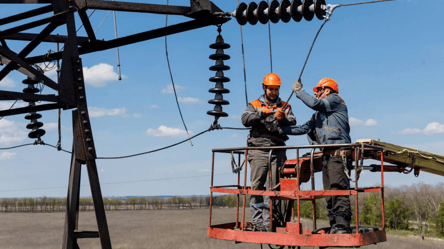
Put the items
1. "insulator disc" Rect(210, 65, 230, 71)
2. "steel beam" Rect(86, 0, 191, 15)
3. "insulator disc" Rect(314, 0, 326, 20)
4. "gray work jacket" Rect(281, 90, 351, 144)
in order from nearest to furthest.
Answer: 1. "gray work jacket" Rect(281, 90, 351, 144)
2. "insulator disc" Rect(314, 0, 326, 20)
3. "steel beam" Rect(86, 0, 191, 15)
4. "insulator disc" Rect(210, 65, 230, 71)

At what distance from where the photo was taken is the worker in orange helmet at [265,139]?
9.16 metres

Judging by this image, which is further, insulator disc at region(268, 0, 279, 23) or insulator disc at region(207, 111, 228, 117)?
insulator disc at region(207, 111, 228, 117)

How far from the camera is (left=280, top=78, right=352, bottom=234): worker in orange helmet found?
27.8ft

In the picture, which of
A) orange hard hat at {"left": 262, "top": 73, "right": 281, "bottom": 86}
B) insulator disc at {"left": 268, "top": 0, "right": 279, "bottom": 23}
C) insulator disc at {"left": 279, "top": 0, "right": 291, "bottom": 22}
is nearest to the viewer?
orange hard hat at {"left": 262, "top": 73, "right": 281, "bottom": 86}

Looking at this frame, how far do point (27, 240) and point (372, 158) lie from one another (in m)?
41.9

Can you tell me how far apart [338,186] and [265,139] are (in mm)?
1626

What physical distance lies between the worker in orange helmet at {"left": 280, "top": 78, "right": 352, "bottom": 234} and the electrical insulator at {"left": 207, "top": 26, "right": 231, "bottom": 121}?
320cm

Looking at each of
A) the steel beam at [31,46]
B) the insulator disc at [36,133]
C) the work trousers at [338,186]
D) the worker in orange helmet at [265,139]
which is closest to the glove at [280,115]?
the worker in orange helmet at [265,139]

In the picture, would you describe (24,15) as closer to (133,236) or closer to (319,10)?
(319,10)

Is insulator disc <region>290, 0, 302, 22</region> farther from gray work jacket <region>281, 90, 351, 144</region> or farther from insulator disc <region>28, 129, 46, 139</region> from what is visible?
insulator disc <region>28, 129, 46, 139</region>

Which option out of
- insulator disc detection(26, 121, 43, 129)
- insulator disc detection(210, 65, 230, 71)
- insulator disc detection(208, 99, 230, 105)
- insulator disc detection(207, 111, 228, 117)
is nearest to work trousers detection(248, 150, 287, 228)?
insulator disc detection(208, 99, 230, 105)

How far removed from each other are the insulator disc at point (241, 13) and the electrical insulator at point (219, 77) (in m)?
0.99

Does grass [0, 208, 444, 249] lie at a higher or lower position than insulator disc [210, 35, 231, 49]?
lower

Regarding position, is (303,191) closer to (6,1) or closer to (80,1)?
(80,1)
